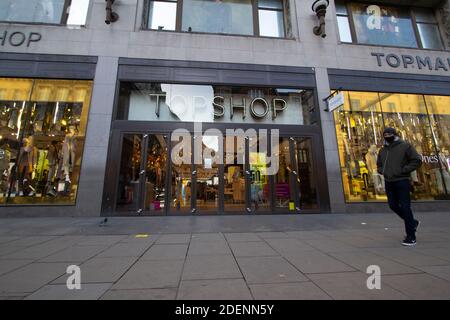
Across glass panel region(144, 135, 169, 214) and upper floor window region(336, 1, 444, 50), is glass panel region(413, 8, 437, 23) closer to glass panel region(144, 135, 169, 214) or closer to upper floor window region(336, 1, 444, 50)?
upper floor window region(336, 1, 444, 50)

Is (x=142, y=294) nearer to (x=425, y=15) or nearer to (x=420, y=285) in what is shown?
(x=420, y=285)

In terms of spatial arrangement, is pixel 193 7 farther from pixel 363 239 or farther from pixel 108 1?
pixel 363 239

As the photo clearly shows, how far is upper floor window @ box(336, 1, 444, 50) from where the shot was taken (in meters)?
10.4

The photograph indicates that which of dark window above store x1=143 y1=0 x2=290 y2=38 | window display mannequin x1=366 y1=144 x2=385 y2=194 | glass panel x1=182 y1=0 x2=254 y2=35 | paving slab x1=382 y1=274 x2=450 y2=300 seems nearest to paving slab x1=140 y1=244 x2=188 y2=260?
paving slab x1=382 y1=274 x2=450 y2=300

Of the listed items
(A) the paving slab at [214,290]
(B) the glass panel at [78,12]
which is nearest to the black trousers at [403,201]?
(A) the paving slab at [214,290]

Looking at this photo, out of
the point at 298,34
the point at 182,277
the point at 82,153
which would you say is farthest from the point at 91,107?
the point at 298,34

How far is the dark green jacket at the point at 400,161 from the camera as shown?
13.0 ft

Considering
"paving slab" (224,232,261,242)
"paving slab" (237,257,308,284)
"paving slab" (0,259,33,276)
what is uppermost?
"paving slab" (224,232,261,242)

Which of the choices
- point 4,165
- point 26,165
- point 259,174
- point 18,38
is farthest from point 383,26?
point 4,165

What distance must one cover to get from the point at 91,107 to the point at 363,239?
8776 mm

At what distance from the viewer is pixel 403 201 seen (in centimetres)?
396

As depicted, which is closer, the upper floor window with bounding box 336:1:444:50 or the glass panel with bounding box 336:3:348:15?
the upper floor window with bounding box 336:1:444:50

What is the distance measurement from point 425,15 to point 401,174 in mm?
12381

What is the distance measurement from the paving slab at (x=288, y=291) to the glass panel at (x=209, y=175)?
5.74 meters
